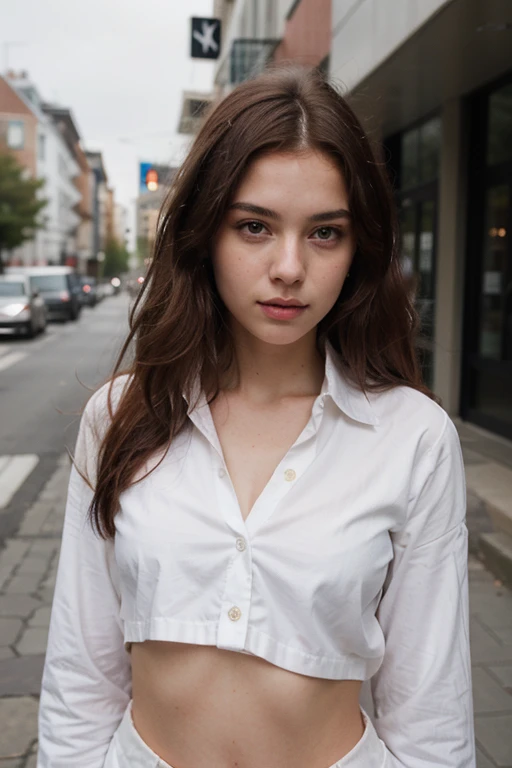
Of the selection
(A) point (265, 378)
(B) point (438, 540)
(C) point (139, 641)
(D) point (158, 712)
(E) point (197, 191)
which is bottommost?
(D) point (158, 712)

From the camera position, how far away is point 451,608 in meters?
1.38

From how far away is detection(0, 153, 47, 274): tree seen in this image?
40125 mm

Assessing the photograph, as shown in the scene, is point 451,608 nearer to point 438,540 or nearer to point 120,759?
point 438,540

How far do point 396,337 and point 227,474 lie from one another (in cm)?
45

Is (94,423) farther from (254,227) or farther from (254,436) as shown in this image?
(254,227)

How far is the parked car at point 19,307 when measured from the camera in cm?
2141

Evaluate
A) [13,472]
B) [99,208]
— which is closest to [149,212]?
[13,472]

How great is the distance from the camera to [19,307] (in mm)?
21750

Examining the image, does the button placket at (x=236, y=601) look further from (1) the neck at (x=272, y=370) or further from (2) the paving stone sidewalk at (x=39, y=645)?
(2) the paving stone sidewalk at (x=39, y=645)

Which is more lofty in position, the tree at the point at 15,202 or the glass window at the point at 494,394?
the tree at the point at 15,202

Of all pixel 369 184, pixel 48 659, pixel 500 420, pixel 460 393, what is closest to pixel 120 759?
pixel 48 659

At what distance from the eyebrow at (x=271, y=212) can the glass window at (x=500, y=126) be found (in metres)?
6.90

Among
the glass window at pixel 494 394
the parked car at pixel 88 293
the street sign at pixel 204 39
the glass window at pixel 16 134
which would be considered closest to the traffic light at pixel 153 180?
the glass window at pixel 494 394

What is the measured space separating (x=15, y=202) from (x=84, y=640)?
42.1 metres
